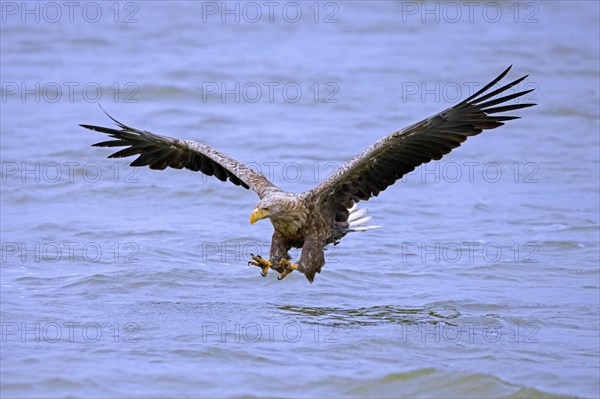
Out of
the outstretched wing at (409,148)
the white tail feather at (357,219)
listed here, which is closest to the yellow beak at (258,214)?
the outstretched wing at (409,148)

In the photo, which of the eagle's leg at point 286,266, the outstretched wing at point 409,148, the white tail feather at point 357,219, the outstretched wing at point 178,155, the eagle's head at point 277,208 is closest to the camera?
the outstretched wing at point 409,148

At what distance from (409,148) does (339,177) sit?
0.59 m

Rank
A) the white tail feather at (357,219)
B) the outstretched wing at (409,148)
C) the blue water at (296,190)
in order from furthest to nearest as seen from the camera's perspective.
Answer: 1. the white tail feather at (357,219)
2. the outstretched wing at (409,148)
3. the blue water at (296,190)

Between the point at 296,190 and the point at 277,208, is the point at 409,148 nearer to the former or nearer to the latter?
the point at 277,208

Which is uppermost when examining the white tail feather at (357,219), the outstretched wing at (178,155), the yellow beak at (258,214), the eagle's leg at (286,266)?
the outstretched wing at (178,155)

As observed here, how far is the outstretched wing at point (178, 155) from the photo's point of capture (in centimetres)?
979

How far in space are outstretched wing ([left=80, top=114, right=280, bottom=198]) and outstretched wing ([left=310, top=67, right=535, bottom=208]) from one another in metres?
0.68

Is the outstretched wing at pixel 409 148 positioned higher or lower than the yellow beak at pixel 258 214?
higher

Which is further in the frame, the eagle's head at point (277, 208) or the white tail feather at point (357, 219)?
the white tail feather at point (357, 219)

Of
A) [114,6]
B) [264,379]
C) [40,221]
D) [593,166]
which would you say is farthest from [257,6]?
[264,379]

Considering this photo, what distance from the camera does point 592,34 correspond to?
2175 cm

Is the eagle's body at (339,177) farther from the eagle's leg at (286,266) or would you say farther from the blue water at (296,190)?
the blue water at (296,190)

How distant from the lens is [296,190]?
13117mm

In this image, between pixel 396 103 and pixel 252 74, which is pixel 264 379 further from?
pixel 252 74
